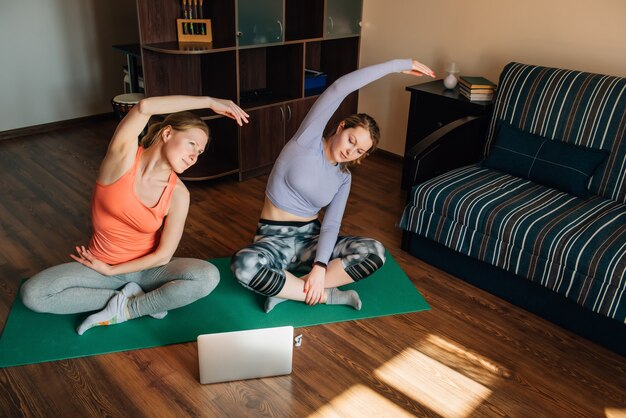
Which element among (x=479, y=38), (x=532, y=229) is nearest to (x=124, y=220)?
(x=532, y=229)

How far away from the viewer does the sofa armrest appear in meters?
2.63

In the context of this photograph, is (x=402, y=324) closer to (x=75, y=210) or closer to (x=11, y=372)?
(x=11, y=372)

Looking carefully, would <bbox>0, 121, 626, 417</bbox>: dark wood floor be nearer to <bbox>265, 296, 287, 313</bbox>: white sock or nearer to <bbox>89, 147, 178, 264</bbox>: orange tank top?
<bbox>265, 296, 287, 313</bbox>: white sock

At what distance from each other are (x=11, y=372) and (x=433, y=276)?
66.7 inches

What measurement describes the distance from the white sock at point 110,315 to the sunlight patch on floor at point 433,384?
94cm

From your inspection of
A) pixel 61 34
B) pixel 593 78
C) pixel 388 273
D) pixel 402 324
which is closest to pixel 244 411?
pixel 402 324

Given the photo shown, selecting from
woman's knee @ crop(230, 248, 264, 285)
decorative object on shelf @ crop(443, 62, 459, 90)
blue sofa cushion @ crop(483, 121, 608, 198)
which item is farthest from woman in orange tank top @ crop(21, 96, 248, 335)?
decorative object on shelf @ crop(443, 62, 459, 90)

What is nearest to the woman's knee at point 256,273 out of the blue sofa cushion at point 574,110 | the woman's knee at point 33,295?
the woman's knee at point 33,295

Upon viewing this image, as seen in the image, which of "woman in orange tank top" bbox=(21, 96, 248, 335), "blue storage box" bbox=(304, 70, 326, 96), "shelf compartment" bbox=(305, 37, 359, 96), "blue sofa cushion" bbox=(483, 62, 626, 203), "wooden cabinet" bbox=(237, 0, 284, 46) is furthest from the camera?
"shelf compartment" bbox=(305, 37, 359, 96)

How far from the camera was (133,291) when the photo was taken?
2.13 m

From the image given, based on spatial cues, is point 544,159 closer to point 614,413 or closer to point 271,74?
point 614,413

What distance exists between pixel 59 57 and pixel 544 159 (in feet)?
11.0

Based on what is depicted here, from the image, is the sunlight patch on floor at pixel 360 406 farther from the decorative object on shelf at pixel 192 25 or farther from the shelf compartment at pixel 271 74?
the decorative object on shelf at pixel 192 25

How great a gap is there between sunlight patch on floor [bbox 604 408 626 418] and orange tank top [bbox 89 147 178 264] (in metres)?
1.61
